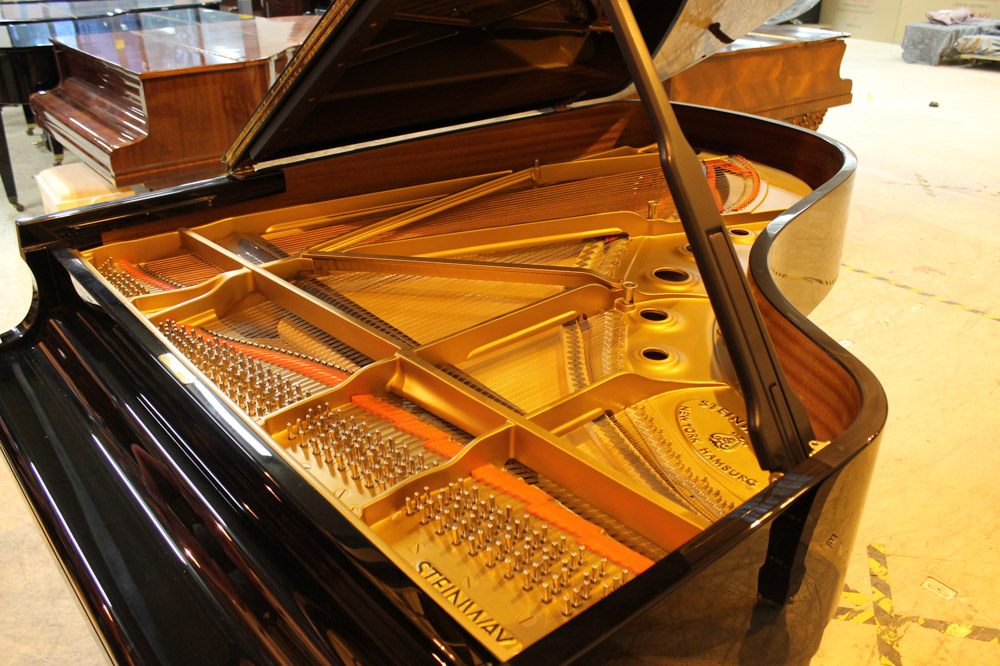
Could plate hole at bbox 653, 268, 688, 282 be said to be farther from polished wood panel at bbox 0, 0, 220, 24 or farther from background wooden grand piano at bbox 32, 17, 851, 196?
polished wood panel at bbox 0, 0, 220, 24

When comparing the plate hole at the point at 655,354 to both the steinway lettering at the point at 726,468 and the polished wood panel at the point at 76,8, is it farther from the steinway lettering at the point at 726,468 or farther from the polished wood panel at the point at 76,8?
the polished wood panel at the point at 76,8

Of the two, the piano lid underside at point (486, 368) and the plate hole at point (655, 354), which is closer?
the piano lid underside at point (486, 368)

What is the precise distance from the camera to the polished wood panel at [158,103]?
3.52 metres

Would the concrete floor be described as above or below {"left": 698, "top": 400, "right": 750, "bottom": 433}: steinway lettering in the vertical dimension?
below

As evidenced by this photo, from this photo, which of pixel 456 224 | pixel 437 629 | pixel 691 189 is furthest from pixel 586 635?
pixel 456 224

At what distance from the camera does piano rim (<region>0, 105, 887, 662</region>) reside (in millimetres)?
938

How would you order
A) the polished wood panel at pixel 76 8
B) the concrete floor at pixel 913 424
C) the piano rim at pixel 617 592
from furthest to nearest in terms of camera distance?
the polished wood panel at pixel 76 8 < the concrete floor at pixel 913 424 < the piano rim at pixel 617 592

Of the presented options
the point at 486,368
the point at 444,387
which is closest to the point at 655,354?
the point at 486,368

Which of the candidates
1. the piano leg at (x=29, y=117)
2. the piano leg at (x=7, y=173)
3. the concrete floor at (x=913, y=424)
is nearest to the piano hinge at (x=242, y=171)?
the concrete floor at (x=913, y=424)

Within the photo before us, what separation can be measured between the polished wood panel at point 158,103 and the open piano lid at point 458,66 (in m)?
1.23

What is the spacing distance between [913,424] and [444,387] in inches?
95.4

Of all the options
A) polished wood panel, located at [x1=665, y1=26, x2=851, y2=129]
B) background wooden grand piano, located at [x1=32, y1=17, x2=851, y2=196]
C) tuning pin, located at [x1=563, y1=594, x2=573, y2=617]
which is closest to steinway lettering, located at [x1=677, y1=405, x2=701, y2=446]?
tuning pin, located at [x1=563, y1=594, x2=573, y2=617]

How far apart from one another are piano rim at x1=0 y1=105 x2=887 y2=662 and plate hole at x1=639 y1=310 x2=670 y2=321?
312mm

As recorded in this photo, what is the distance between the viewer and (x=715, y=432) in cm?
164
